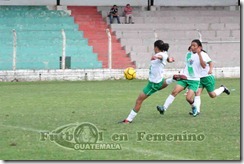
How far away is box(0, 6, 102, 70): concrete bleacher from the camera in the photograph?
1273 inches

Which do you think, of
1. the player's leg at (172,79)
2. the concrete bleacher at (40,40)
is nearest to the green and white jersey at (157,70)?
the player's leg at (172,79)

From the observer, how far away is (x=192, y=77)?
55.0 feet

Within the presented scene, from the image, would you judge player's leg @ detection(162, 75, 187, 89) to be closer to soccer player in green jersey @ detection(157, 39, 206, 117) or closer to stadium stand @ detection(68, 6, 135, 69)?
soccer player in green jersey @ detection(157, 39, 206, 117)

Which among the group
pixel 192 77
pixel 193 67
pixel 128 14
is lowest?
pixel 192 77

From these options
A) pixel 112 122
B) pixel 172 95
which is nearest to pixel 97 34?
pixel 172 95

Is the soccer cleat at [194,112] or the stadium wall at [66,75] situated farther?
the stadium wall at [66,75]

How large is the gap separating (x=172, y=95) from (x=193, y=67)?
3.32 feet

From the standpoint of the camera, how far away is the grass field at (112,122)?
10.9 meters

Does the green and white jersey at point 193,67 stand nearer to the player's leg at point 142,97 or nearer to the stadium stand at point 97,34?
the player's leg at point 142,97

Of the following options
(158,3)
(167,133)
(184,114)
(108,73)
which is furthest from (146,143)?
(158,3)

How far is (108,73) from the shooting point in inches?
1251

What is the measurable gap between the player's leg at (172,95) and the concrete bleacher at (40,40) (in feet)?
50.5

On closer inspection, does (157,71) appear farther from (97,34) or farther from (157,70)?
(97,34)

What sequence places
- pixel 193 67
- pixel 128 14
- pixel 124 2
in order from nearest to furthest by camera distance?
1. pixel 193 67
2. pixel 128 14
3. pixel 124 2
